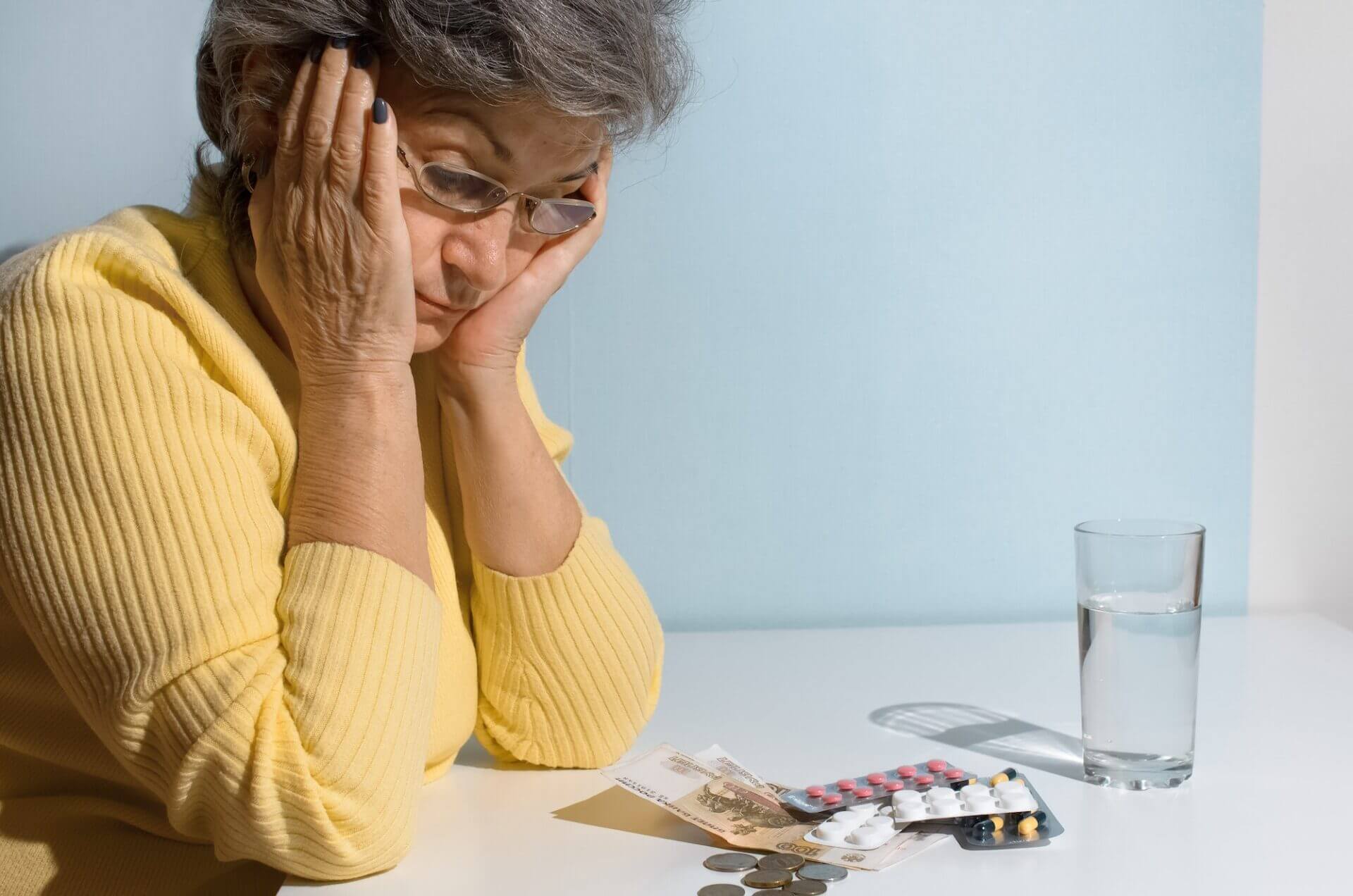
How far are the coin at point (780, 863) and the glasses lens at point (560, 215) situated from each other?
564mm

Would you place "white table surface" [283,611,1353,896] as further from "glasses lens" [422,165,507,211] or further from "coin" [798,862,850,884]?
"glasses lens" [422,165,507,211]

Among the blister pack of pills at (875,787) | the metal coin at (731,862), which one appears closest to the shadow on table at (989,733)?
the blister pack of pills at (875,787)

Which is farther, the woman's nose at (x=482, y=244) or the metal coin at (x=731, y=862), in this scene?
the woman's nose at (x=482, y=244)

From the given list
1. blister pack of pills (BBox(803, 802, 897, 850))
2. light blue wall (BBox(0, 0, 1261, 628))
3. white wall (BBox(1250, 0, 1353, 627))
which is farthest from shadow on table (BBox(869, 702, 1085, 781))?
white wall (BBox(1250, 0, 1353, 627))

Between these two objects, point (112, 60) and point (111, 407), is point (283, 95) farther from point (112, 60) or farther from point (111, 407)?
point (112, 60)

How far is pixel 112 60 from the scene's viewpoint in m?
1.55

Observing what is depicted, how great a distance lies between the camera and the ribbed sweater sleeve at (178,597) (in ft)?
2.78

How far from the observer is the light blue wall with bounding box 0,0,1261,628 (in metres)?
1.63

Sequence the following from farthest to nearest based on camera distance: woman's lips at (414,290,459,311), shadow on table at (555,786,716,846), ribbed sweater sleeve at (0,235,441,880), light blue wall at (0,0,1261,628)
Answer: light blue wall at (0,0,1261,628) → woman's lips at (414,290,459,311) → shadow on table at (555,786,716,846) → ribbed sweater sleeve at (0,235,441,880)

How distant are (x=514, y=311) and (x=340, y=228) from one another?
0.22 metres

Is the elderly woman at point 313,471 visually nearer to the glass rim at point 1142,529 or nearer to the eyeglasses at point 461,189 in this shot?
the eyeglasses at point 461,189

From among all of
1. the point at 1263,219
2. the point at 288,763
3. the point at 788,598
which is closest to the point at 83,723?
the point at 288,763

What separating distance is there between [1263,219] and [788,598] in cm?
82

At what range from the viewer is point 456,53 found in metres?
0.93
